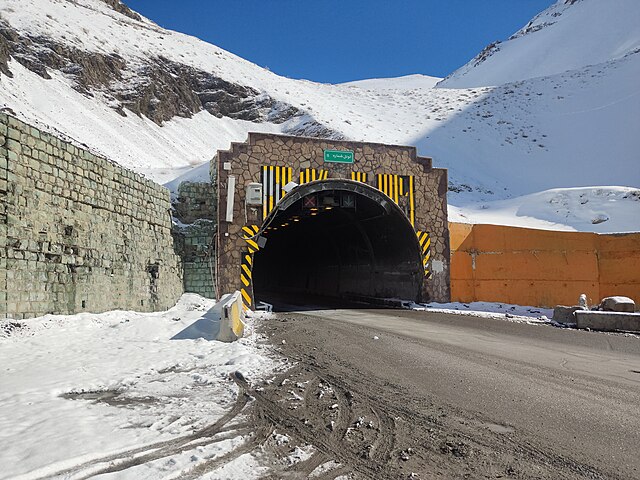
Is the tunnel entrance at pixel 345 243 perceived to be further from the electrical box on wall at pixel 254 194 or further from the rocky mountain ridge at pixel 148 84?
the rocky mountain ridge at pixel 148 84

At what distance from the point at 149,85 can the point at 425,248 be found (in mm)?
37292

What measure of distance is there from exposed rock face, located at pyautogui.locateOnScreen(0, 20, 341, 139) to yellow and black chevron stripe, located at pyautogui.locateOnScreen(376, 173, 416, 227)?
1139 inches

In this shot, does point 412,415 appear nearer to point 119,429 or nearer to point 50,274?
point 119,429

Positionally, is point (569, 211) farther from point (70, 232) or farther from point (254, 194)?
point (70, 232)

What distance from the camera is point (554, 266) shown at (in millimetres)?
16250

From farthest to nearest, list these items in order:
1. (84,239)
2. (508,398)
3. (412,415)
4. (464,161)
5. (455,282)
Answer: (464,161) < (455,282) < (84,239) < (508,398) < (412,415)

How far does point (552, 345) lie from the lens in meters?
9.03

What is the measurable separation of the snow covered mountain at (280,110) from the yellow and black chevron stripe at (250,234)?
26.0 ft

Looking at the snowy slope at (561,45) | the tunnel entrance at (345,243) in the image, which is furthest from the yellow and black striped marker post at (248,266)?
the snowy slope at (561,45)

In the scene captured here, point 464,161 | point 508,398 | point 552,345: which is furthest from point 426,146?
point 508,398

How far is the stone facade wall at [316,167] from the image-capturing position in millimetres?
15602

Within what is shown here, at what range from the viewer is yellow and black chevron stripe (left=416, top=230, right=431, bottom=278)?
17.7 m

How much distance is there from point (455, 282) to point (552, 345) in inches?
343

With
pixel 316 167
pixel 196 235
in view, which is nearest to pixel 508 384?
pixel 196 235
